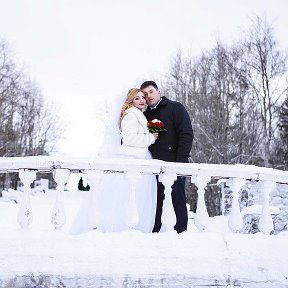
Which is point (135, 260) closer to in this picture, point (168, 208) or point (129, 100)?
point (168, 208)

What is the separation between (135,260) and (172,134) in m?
1.90

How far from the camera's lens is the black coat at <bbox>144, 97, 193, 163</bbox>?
474 centimetres

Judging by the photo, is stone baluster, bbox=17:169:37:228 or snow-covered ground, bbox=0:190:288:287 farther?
stone baluster, bbox=17:169:37:228

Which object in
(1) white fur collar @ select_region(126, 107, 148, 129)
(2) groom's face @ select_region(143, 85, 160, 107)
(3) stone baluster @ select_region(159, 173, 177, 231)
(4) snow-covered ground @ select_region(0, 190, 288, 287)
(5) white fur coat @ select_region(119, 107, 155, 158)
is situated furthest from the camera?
(2) groom's face @ select_region(143, 85, 160, 107)

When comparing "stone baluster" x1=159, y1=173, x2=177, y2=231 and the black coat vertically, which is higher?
the black coat

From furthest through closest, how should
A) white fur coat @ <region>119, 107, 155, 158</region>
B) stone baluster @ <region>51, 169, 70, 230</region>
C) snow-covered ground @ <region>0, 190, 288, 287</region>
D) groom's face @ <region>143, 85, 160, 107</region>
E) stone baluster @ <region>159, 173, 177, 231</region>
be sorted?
groom's face @ <region>143, 85, 160, 107</region> < white fur coat @ <region>119, 107, 155, 158</region> < stone baluster @ <region>159, 173, 177, 231</region> < stone baluster @ <region>51, 169, 70, 230</region> < snow-covered ground @ <region>0, 190, 288, 287</region>

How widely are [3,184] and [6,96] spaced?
1105 cm

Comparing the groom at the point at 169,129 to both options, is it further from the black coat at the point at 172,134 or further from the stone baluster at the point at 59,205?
the stone baluster at the point at 59,205

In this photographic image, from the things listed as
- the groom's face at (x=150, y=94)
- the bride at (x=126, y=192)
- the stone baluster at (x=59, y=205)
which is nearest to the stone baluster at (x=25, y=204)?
the stone baluster at (x=59, y=205)

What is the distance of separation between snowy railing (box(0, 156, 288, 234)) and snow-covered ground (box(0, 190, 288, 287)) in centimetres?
16

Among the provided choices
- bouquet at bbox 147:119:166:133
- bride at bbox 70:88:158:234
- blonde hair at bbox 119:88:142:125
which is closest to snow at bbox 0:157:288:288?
bride at bbox 70:88:158:234

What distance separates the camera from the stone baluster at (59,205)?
11.2ft

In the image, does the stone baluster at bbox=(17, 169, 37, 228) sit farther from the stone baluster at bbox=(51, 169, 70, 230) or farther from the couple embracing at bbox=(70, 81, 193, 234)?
the couple embracing at bbox=(70, 81, 193, 234)

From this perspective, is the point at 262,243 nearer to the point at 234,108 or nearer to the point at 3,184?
the point at 234,108
